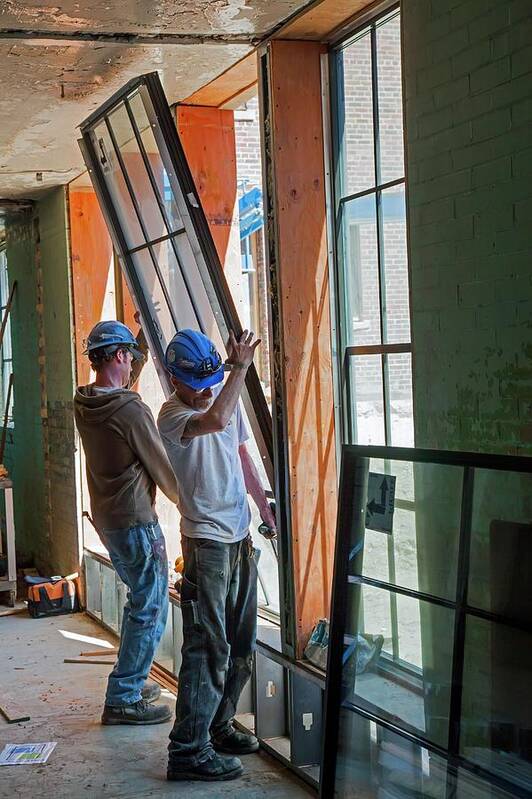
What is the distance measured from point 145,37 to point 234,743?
2949mm

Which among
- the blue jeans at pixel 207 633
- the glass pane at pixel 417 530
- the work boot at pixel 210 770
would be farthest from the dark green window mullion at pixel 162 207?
the work boot at pixel 210 770

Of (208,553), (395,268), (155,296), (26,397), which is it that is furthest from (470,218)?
(26,397)

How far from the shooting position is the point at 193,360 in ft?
12.4

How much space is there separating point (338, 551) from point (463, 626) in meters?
0.59

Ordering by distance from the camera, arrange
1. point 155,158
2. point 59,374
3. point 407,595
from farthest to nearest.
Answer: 1. point 59,374
2. point 155,158
3. point 407,595

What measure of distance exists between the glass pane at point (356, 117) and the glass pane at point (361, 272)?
3.7 inches

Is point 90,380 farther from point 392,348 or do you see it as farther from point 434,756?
point 434,756

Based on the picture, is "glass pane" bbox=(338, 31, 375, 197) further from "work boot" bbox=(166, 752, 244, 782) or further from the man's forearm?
"work boot" bbox=(166, 752, 244, 782)

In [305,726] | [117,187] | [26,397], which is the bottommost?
[305,726]

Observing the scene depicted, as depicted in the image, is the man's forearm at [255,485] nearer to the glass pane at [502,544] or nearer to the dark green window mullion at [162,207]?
the dark green window mullion at [162,207]

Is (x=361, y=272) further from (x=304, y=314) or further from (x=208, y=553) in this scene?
(x=208, y=553)

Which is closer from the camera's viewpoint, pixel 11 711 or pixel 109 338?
pixel 109 338

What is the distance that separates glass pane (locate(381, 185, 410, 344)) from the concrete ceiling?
32.0 inches

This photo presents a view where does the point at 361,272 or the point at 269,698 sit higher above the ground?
the point at 361,272
